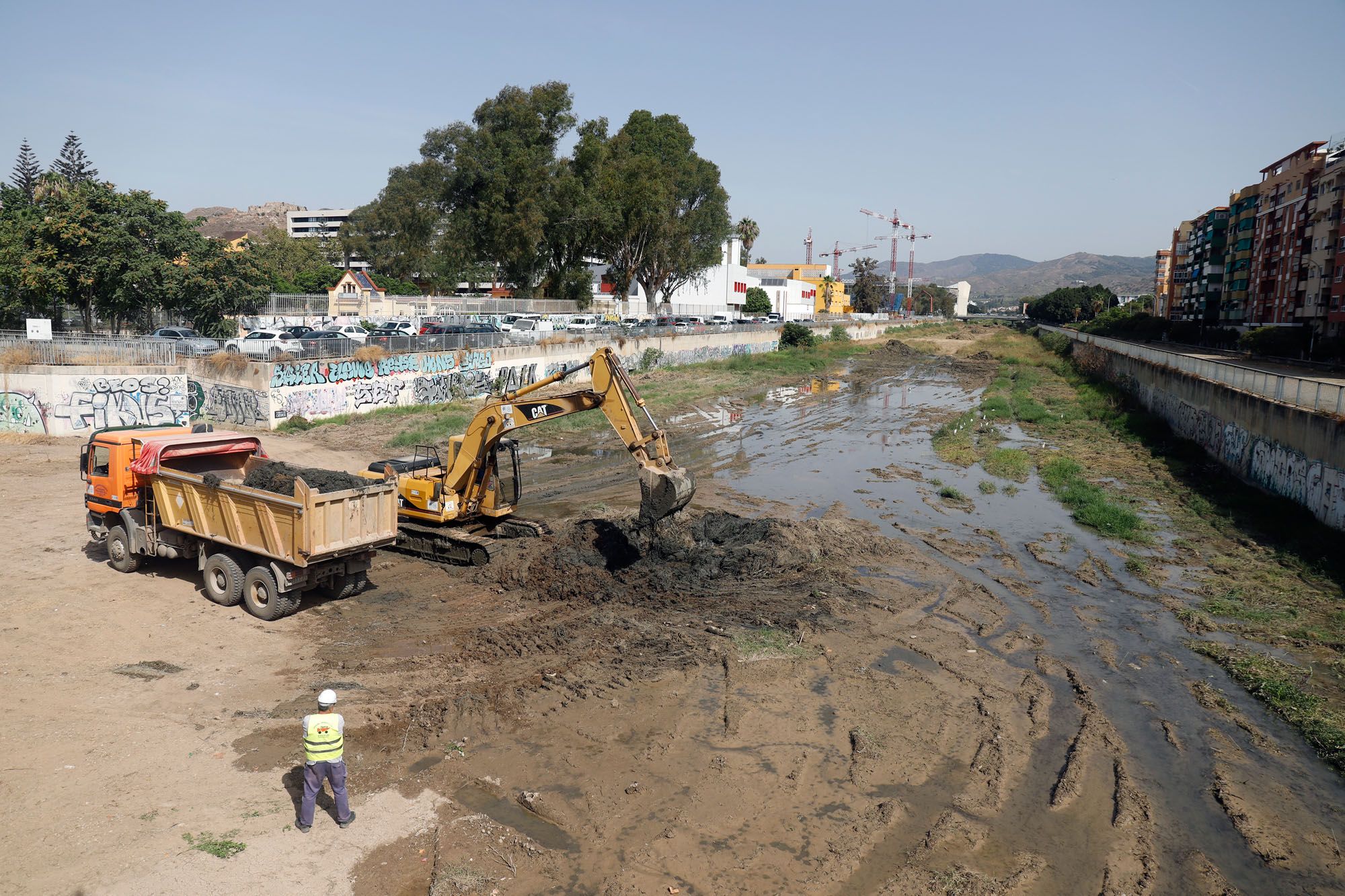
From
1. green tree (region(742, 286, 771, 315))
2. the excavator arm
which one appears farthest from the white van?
green tree (region(742, 286, 771, 315))

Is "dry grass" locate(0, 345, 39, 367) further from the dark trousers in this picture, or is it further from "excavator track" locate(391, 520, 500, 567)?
the dark trousers

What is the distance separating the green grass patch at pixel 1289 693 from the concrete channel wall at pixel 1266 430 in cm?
802

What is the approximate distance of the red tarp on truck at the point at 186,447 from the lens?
47.4ft

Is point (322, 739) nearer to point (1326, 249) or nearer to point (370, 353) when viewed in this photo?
point (370, 353)

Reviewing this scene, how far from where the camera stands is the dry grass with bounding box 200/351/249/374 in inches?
1136

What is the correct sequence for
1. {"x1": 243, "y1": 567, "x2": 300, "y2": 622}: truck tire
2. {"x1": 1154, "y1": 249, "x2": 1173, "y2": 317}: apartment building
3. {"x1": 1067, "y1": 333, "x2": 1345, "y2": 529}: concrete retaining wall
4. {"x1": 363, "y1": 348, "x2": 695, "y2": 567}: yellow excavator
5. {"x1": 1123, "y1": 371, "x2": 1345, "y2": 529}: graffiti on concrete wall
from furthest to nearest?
{"x1": 1154, "y1": 249, "x2": 1173, "y2": 317}: apartment building, {"x1": 1067, "y1": 333, "x2": 1345, "y2": 529}: concrete retaining wall, {"x1": 1123, "y1": 371, "x2": 1345, "y2": 529}: graffiti on concrete wall, {"x1": 363, "y1": 348, "x2": 695, "y2": 567}: yellow excavator, {"x1": 243, "y1": 567, "x2": 300, "y2": 622}: truck tire

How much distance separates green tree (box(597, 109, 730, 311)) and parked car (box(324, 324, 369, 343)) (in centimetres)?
1990

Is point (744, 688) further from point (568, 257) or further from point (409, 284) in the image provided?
point (409, 284)

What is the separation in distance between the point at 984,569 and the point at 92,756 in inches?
589

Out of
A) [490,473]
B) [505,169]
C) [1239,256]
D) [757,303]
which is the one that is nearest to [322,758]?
[490,473]

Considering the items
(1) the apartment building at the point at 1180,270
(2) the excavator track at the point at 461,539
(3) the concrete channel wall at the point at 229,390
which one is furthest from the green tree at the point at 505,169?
(1) the apartment building at the point at 1180,270

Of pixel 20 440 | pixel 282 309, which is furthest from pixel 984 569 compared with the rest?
pixel 282 309

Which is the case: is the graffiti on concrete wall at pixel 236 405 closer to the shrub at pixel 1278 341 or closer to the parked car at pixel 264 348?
the parked car at pixel 264 348

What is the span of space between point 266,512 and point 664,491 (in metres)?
6.04
